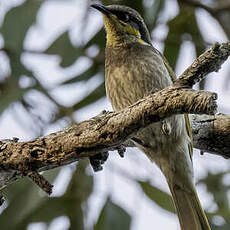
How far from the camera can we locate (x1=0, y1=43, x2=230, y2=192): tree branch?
1.51m

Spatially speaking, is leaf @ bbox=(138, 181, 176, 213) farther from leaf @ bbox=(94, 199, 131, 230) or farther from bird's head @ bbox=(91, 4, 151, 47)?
bird's head @ bbox=(91, 4, 151, 47)

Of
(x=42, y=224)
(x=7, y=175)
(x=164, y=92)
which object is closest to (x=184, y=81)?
(x=164, y=92)

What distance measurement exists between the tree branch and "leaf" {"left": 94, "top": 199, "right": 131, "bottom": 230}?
33.4 inches

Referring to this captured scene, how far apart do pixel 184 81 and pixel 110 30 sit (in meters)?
1.34

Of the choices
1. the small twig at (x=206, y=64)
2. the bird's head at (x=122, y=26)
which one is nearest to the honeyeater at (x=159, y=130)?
the bird's head at (x=122, y=26)

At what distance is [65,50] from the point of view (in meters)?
3.12

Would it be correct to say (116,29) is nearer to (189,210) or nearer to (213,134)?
(213,134)

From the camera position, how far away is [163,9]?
320 cm

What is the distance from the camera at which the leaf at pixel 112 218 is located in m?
2.63

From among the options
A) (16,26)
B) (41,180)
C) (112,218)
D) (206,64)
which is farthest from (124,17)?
(206,64)

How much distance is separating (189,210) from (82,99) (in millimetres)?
1000

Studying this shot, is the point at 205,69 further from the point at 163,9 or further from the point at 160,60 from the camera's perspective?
the point at 163,9

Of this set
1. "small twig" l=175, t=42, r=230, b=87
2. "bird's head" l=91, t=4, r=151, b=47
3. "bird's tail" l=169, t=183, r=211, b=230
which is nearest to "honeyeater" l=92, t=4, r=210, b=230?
"bird's tail" l=169, t=183, r=211, b=230

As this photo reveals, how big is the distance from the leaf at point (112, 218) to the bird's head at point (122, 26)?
85 cm
